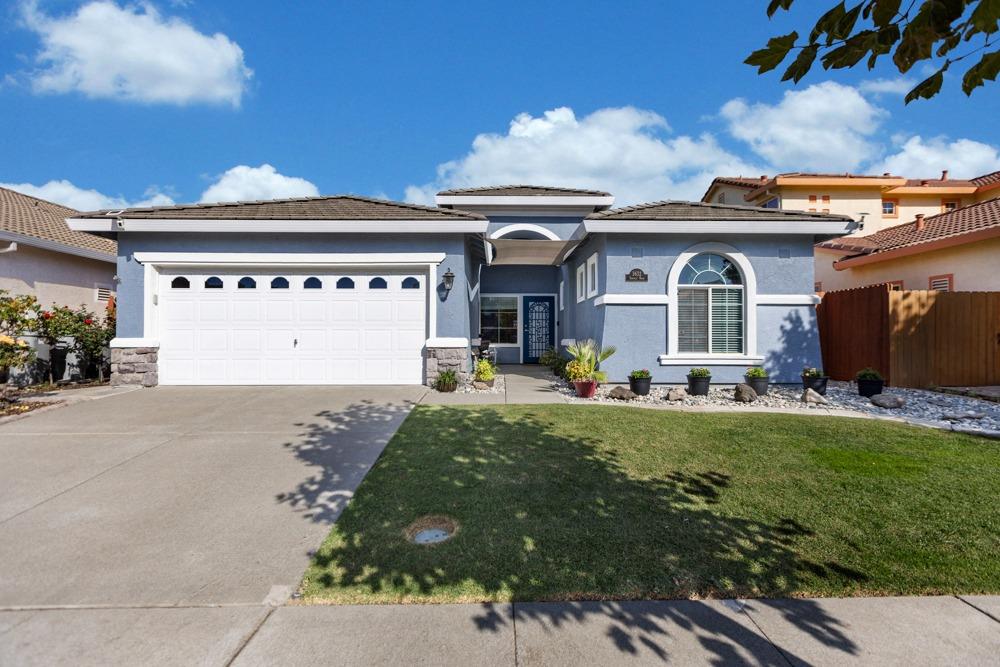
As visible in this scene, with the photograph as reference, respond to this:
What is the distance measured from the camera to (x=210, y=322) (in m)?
9.83

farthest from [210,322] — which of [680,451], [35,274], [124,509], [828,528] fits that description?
[828,528]

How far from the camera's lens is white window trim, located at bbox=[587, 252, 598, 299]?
1089cm

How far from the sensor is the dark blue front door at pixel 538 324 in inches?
635

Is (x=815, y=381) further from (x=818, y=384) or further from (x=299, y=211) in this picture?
(x=299, y=211)

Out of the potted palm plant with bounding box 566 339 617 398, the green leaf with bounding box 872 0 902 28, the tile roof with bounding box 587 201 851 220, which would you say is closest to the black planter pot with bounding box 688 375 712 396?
the potted palm plant with bounding box 566 339 617 398

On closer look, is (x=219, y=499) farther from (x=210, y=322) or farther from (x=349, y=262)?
(x=210, y=322)

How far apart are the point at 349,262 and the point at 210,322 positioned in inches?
130

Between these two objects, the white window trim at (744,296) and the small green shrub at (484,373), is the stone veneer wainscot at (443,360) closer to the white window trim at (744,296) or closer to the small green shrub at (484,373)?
the small green shrub at (484,373)

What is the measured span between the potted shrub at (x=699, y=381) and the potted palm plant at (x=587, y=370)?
1631 mm

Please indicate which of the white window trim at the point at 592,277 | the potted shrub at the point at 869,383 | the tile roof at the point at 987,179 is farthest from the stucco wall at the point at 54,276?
the tile roof at the point at 987,179

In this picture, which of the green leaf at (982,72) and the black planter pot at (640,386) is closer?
the green leaf at (982,72)

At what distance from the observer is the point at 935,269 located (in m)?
12.4

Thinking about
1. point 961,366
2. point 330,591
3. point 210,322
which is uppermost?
point 210,322

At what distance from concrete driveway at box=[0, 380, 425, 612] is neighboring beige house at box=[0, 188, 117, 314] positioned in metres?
6.31
